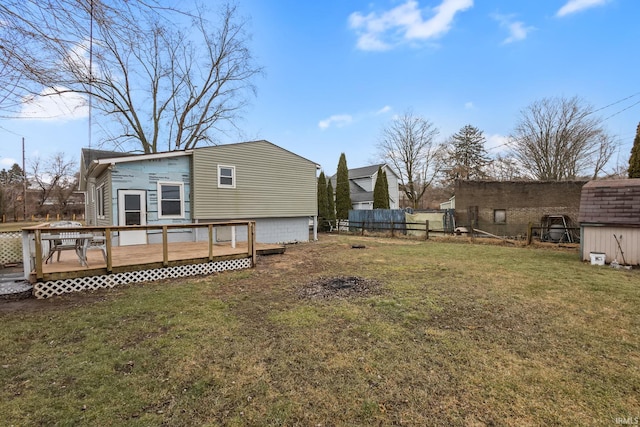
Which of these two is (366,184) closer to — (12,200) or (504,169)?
(504,169)

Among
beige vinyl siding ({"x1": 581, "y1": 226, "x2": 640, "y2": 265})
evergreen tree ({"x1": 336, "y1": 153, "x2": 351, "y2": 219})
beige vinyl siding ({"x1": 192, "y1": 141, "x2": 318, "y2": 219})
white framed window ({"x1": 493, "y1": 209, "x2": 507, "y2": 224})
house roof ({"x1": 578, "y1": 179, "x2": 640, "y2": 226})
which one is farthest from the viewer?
evergreen tree ({"x1": 336, "y1": 153, "x2": 351, "y2": 219})

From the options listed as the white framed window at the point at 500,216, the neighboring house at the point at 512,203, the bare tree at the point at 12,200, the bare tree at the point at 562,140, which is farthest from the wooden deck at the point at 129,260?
the bare tree at the point at 12,200

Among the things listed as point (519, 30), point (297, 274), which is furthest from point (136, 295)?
point (519, 30)

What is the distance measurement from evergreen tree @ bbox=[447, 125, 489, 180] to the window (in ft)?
106

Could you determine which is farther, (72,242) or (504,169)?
(504,169)

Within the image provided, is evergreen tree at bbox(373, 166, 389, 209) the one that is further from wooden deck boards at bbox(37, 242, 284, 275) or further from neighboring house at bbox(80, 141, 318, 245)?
wooden deck boards at bbox(37, 242, 284, 275)

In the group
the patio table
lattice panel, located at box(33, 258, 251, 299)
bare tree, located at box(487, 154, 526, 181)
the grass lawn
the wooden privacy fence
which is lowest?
the grass lawn

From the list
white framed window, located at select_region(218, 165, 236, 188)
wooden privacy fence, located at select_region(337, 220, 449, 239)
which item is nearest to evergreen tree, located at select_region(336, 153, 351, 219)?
wooden privacy fence, located at select_region(337, 220, 449, 239)

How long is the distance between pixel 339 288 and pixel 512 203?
16405 millimetres

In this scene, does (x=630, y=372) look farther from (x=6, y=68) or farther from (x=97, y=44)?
(x=6, y=68)

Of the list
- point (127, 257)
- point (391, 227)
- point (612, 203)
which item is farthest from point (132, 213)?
point (612, 203)

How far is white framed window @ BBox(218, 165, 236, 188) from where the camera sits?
471 inches

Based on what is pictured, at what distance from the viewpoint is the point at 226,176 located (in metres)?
12.2

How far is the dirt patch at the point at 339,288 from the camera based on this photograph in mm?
5805
